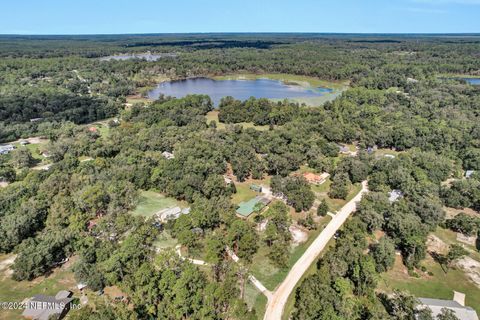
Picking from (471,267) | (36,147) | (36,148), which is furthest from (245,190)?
(36,147)

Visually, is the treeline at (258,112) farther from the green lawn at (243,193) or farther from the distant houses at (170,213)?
the distant houses at (170,213)

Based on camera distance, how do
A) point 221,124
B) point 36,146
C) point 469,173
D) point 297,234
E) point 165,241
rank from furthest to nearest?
point 221,124
point 36,146
point 469,173
point 297,234
point 165,241

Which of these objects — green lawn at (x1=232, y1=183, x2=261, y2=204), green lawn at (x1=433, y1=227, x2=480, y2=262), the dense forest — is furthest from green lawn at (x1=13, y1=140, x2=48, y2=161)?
green lawn at (x1=433, y1=227, x2=480, y2=262)

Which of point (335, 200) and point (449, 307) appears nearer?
point (449, 307)

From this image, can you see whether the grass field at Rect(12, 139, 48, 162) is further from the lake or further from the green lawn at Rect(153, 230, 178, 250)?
the lake

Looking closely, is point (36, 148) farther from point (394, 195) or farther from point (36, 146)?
point (394, 195)

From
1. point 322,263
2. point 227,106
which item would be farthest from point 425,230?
point 227,106

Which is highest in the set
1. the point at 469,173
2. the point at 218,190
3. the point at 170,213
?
the point at 218,190
